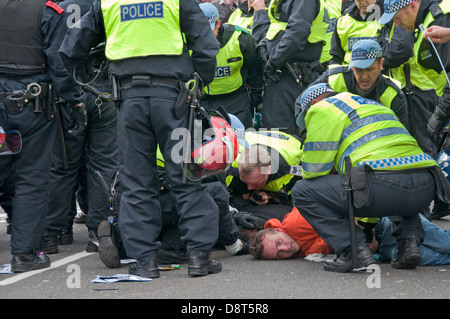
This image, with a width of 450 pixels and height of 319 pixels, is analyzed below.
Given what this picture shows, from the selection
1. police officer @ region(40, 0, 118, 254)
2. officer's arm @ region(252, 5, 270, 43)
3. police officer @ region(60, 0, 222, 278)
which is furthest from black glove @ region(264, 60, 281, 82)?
police officer @ region(60, 0, 222, 278)

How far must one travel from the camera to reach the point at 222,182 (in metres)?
6.09

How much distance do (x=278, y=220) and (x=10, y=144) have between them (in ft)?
7.07

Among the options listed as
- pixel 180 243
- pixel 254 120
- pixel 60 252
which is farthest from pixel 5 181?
pixel 254 120

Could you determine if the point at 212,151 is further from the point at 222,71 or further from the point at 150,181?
the point at 222,71

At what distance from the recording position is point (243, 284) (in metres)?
4.89

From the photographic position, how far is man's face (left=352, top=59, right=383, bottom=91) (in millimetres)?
5862

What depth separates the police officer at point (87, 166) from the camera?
645 cm

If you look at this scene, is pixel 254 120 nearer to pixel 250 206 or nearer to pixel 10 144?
pixel 250 206

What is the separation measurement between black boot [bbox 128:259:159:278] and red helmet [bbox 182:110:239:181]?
2.09 ft

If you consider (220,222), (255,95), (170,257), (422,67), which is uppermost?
(422,67)

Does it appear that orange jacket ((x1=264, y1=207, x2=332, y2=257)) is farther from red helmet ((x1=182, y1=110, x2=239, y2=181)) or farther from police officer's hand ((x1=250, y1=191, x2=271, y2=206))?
red helmet ((x1=182, y1=110, x2=239, y2=181))

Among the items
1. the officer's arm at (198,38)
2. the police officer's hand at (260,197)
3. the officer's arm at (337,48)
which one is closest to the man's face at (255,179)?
the police officer's hand at (260,197)

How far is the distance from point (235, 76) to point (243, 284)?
3356mm

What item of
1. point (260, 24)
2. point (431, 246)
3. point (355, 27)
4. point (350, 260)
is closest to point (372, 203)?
point (350, 260)
